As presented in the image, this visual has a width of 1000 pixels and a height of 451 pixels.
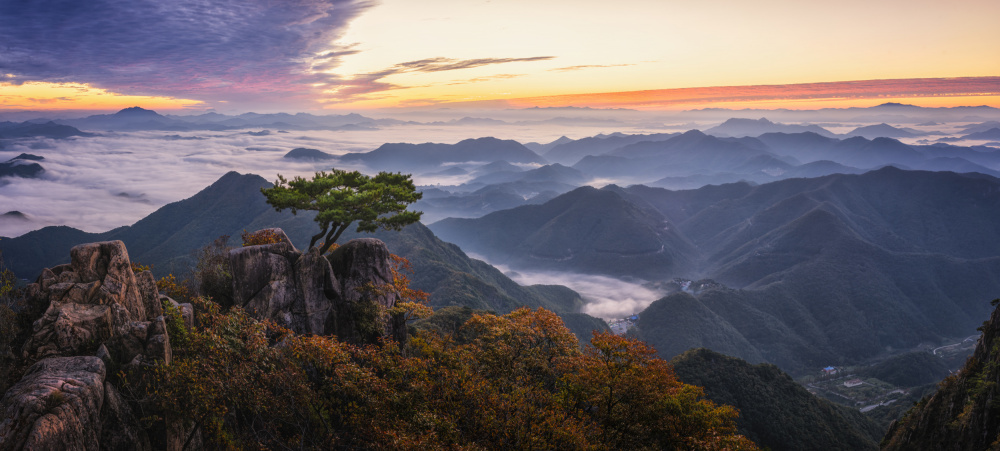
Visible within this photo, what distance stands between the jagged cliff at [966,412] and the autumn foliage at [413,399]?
2541 centimetres

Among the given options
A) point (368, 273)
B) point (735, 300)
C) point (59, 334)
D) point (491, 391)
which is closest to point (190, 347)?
point (59, 334)

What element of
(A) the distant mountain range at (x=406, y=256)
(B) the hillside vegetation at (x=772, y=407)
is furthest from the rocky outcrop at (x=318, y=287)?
(A) the distant mountain range at (x=406, y=256)

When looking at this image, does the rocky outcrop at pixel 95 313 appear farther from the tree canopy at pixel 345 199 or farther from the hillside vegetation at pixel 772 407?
the hillside vegetation at pixel 772 407

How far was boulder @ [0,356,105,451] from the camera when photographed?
14445mm

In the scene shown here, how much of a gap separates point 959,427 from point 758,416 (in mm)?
32316

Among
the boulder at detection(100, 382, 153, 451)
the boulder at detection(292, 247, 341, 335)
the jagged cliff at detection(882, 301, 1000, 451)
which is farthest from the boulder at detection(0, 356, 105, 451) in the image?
the jagged cliff at detection(882, 301, 1000, 451)

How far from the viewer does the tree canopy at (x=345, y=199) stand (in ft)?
104

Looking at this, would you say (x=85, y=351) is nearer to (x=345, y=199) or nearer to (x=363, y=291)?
(x=363, y=291)

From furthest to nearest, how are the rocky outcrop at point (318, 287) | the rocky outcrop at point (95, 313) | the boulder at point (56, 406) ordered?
the rocky outcrop at point (318, 287) → the rocky outcrop at point (95, 313) → the boulder at point (56, 406)

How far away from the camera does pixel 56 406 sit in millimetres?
15469

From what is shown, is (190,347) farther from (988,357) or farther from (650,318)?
(650,318)

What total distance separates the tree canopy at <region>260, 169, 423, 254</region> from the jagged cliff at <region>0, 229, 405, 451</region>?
3.38 meters

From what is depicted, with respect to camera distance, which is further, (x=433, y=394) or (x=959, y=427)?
(x=959, y=427)

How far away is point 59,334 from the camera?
19.0 meters
